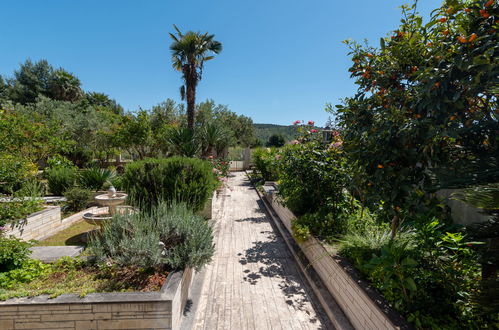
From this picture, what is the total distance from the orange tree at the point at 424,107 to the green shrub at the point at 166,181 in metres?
4.11

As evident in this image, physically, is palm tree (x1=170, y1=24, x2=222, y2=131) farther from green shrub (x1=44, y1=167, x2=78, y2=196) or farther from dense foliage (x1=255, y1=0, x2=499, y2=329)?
dense foliage (x1=255, y1=0, x2=499, y2=329)

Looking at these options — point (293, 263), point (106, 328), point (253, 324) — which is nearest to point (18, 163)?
point (106, 328)

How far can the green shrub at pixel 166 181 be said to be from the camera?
5793mm

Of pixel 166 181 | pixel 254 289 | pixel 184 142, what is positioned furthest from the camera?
pixel 184 142

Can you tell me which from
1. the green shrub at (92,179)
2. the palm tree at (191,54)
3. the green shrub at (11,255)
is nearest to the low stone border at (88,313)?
the green shrub at (11,255)

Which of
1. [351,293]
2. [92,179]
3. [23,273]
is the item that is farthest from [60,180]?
[351,293]

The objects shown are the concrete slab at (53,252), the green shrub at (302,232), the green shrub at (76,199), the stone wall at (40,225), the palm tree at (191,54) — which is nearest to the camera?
the concrete slab at (53,252)

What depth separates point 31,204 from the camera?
466cm

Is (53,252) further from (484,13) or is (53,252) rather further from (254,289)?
(484,13)

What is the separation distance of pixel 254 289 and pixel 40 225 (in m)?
4.88

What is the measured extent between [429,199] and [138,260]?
3.22 meters

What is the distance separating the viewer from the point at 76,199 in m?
6.83

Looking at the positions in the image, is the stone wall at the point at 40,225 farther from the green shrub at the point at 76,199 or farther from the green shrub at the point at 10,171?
the green shrub at the point at 76,199

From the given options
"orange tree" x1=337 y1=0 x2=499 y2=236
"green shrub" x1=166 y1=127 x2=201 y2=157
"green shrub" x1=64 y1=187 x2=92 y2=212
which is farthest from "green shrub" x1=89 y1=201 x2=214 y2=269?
"green shrub" x1=166 y1=127 x2=201 y2=157
